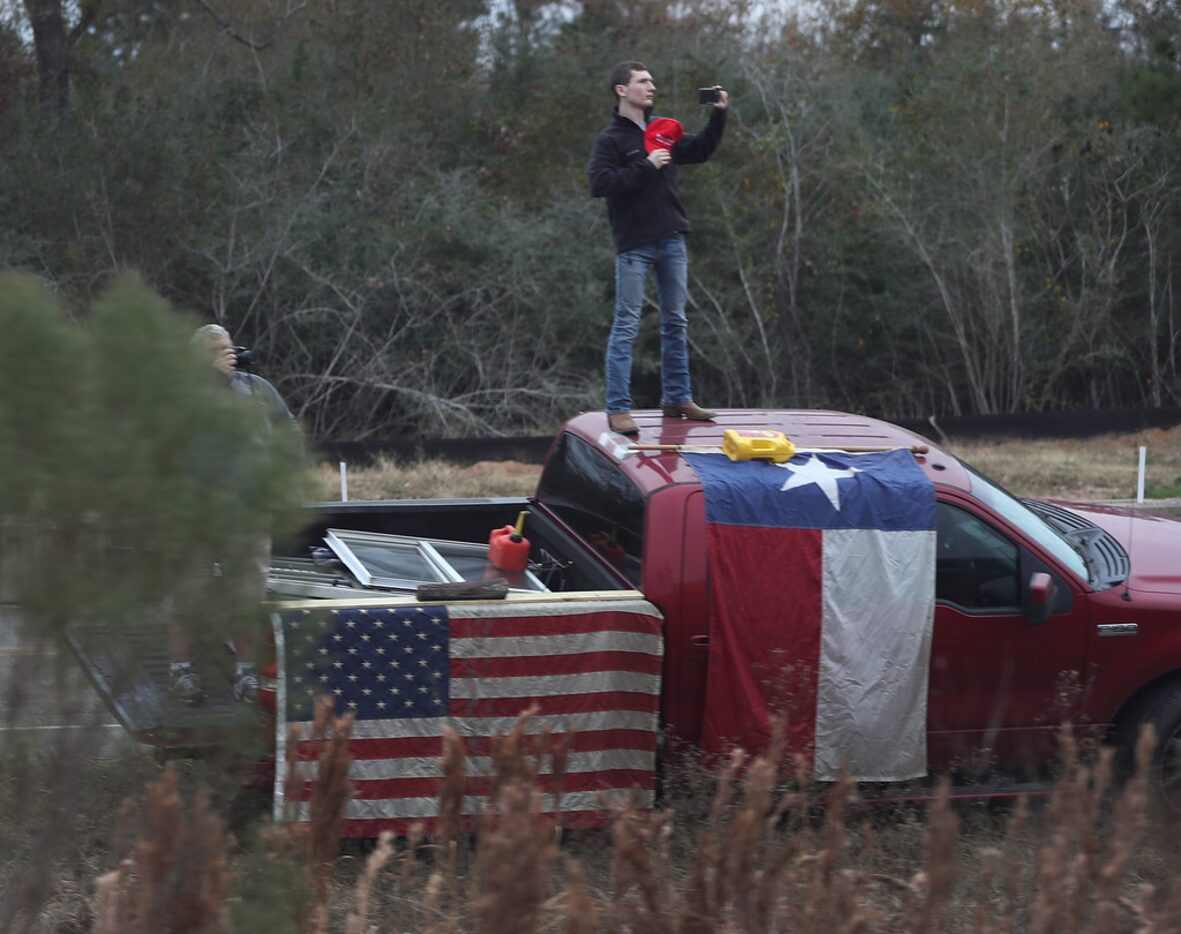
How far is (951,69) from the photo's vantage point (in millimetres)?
23625

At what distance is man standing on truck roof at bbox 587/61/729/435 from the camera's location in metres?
7.18

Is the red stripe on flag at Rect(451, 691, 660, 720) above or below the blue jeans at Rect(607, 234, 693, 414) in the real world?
below

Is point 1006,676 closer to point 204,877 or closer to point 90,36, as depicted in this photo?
point 204,877

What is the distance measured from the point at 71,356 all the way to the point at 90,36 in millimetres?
26041

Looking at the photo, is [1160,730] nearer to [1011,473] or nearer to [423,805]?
[423,805]

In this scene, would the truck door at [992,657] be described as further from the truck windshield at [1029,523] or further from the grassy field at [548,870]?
the grassy field at [548,870]

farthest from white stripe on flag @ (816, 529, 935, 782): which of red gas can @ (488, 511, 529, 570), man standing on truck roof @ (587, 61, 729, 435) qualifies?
man standing on truck roof @ (587, 61, 729, 435)

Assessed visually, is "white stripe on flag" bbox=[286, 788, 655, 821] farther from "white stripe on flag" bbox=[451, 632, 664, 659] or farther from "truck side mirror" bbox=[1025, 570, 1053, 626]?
"truck side mirror" bbox=[1025, 570, 1053, 626]

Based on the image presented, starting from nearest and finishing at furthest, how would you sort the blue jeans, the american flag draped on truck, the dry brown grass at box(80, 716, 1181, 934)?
1. the dry brown grass at box(80, 716, 1181, 934)
2. the american flag draped on truck
3. the blue jeans

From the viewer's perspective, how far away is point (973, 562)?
17.7 ft

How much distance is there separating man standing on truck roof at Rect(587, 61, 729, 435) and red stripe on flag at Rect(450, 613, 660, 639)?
2085 millimetres

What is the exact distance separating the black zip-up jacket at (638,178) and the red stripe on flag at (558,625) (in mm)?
2851

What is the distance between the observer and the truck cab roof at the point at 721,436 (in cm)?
549

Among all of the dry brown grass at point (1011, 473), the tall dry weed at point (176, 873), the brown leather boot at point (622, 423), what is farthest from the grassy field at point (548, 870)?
the dry brown grass at point (1011, 473)
